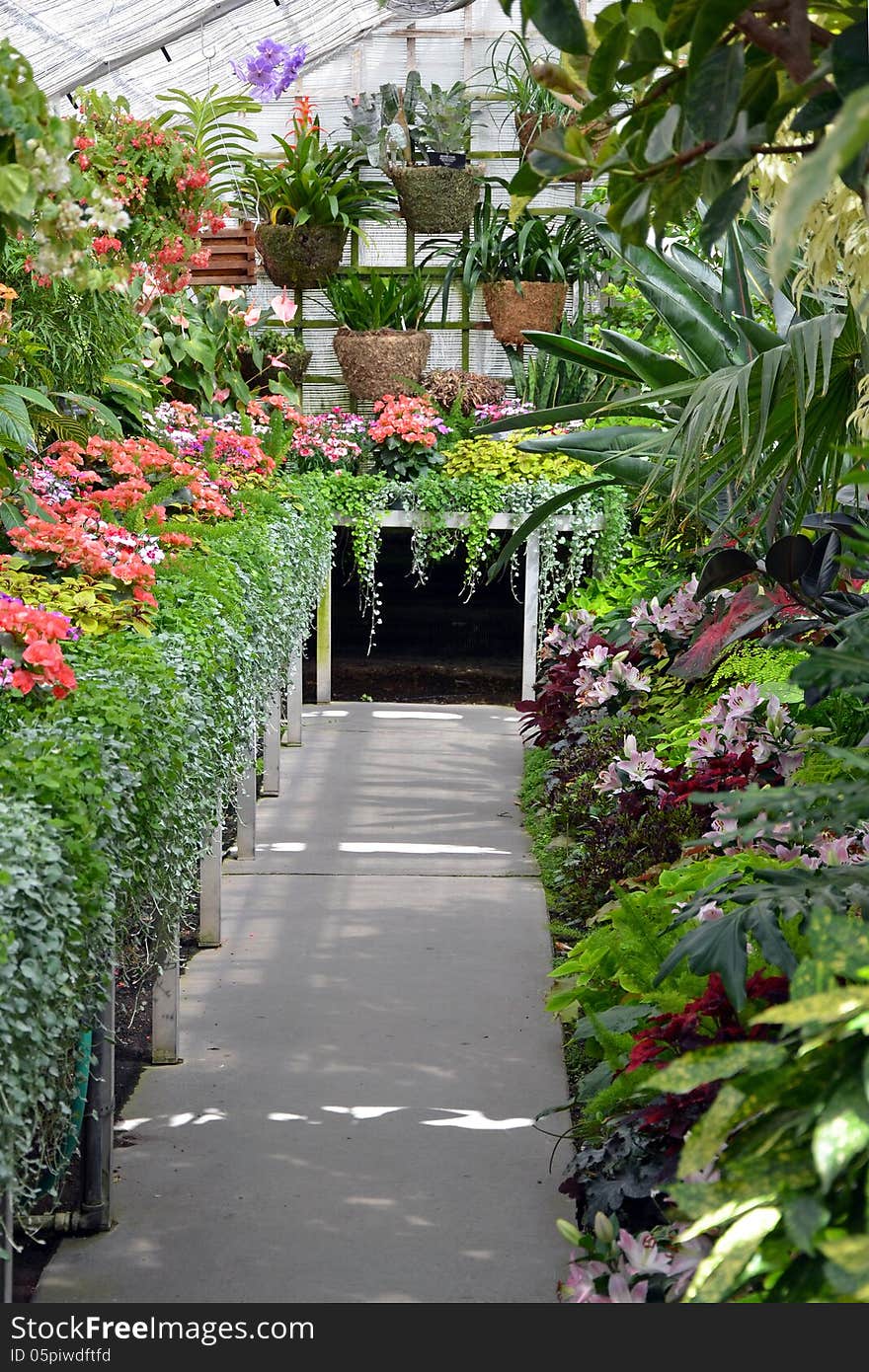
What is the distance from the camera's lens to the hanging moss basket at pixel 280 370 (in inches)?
309

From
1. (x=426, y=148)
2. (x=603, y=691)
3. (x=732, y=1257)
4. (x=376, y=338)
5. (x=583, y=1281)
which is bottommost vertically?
(x=583, y=1281)

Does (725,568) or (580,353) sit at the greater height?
(580,353)

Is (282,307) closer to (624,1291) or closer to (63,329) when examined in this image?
(63,329)

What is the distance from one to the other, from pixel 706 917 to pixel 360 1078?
1.09 meters

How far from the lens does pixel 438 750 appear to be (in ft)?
21.3

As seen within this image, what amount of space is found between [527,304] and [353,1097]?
6.02 m

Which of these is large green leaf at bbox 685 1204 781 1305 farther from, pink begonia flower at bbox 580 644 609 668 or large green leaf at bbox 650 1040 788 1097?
pink begonia flower at bbox 580 644 609 668

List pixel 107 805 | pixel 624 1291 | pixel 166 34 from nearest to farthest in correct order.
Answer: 1. pixel 624 1291
2. pixel 107 805
3. pixel 166 34

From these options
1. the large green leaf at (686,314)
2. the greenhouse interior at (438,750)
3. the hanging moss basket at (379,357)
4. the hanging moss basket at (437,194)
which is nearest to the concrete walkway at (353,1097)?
the greenhouse interior at (438,750)

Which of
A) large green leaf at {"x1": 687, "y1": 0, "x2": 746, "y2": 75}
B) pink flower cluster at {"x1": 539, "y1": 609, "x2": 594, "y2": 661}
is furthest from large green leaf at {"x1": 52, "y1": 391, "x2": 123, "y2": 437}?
large green leaf at {"x1": 687, "y1": 0, "x2": 746, "y2": 75}

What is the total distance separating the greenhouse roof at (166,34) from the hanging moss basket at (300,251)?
89 centimetres

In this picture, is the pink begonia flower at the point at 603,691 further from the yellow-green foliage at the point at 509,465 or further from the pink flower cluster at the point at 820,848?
the yellow-green foliage at the point at 509,465

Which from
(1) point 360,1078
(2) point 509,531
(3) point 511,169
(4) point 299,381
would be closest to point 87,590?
(1) point 360,1078

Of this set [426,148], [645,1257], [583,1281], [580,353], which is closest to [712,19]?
[645,1257]
